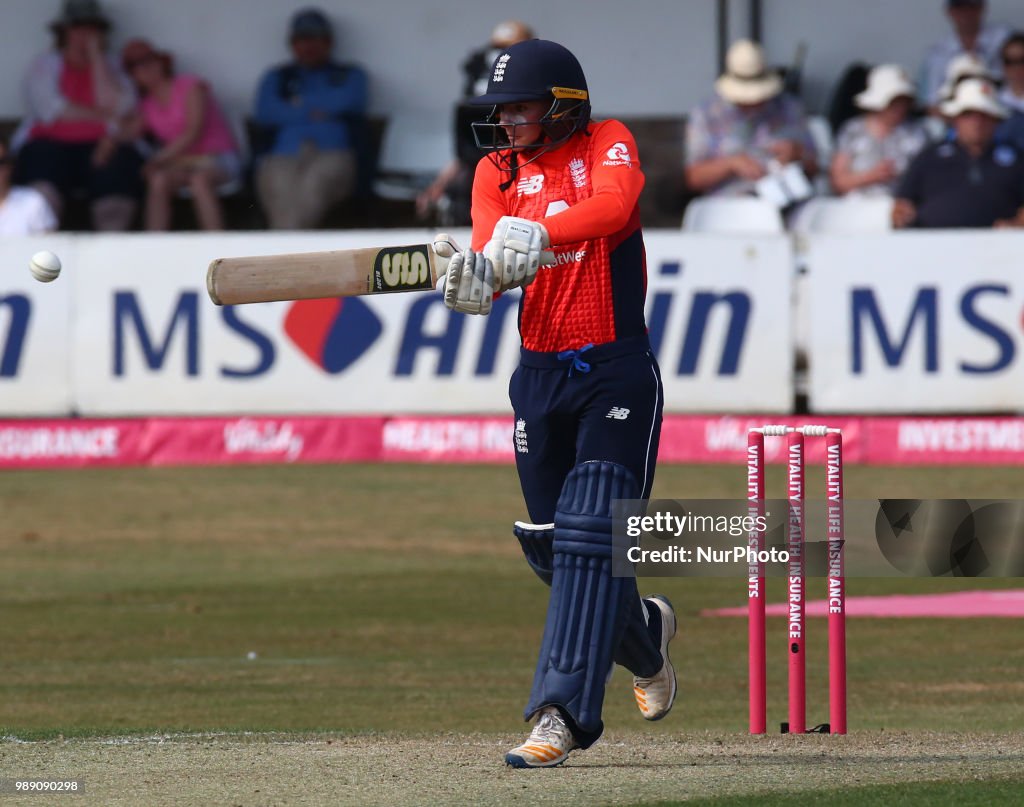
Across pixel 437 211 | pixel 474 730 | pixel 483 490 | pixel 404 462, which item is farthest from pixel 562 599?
pixel 437 211

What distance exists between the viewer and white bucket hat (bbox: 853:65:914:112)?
45.0 ft

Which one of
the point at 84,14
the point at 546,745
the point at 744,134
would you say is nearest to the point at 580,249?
the point at 546,745

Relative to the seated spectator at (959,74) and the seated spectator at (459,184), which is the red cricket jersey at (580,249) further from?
the seated spectator at (459,184)

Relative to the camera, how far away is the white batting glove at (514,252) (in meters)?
5.06

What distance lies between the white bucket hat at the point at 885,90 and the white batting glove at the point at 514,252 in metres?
9.09

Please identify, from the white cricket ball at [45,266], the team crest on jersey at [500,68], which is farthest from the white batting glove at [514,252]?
the white cricket ball at [45,266]

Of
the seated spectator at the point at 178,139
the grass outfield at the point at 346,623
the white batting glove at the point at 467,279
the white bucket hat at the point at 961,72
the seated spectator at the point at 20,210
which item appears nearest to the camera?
the white batting glove at the point at 467,279

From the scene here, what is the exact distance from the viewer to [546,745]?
17.3 feet

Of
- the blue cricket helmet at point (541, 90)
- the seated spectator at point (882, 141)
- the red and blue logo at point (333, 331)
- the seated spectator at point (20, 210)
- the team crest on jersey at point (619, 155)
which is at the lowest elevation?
the red and blue logo at point (333, 331)

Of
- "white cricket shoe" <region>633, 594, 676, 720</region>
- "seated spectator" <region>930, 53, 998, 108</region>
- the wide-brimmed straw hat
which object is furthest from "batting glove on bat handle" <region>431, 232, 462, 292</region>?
the wide-brimmed straw hat

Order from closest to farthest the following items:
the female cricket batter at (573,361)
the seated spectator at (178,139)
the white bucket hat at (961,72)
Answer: the female cricket batter at (573,361) < the white bucket hat at (961,72) < the seated spectator at (178,139)

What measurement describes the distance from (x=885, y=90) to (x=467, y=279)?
9225mm

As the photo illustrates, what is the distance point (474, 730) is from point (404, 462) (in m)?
6.39

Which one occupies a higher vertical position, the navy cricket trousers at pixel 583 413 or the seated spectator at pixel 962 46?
the seated spectator at pixel 962 46
